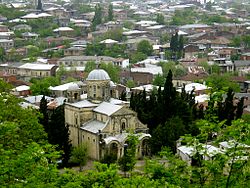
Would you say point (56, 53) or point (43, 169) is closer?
point (43, 169)

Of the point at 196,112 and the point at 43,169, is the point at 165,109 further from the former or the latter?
the point at 43,169

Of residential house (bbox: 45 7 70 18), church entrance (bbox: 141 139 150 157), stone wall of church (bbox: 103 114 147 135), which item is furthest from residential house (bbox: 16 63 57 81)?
residential house (bbox: 45 7 70 18)

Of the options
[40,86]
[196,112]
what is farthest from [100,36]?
[196,112]

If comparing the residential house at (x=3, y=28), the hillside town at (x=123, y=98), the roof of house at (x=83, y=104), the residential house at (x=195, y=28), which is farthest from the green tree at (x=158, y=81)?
the residential house at (x=3, y=28)

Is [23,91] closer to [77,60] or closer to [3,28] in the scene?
[77,60]


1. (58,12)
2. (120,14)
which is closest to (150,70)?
(58,12)

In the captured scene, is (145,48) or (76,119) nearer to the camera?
(76,119)
